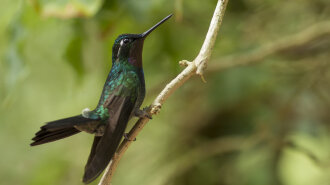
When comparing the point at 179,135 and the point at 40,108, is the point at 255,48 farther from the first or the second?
the point at 40,108

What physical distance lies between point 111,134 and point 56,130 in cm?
13

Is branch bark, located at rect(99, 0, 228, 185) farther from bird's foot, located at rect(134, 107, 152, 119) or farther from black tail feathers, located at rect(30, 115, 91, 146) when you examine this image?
black tail feathers, located at rect(30, 115, 91, 146)

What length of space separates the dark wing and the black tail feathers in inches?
2.8

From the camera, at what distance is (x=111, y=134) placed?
45.1 inches

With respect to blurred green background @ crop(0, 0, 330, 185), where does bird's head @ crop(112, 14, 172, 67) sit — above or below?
below

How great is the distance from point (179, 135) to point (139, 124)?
201cm

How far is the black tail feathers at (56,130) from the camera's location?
3.58ft

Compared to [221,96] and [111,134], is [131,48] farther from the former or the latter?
[221,96]

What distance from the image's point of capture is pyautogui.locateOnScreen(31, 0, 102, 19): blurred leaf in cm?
177

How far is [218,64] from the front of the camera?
2584mm

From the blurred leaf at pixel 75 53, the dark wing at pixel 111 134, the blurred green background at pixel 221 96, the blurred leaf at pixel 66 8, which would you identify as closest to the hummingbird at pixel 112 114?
the dark wing at pixel 111 134

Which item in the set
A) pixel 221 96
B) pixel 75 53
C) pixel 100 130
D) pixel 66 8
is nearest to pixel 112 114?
pixel 100 130

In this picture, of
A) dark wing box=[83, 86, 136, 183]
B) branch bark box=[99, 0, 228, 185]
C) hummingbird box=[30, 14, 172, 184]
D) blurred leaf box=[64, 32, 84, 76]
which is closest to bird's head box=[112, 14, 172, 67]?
hummingbird box=[30, 14, 172, 184]

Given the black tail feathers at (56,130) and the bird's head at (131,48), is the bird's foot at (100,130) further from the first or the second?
the bird's head at (131,48)
